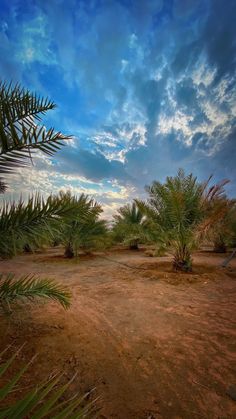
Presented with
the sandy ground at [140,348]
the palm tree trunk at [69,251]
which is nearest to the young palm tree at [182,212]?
the sandy ground at [140,348]

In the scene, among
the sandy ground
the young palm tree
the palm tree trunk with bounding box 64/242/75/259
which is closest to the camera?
the sandy ground

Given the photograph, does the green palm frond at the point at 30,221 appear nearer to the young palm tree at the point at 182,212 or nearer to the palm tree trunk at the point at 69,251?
the young palm tree at the point at 182,212

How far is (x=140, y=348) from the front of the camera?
2.36 metres

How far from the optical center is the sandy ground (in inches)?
66.7

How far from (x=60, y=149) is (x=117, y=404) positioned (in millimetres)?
2083

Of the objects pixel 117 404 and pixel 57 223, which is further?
pixel 57 223

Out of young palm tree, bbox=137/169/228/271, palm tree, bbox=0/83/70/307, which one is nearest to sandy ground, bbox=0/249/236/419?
palm tree, bbox=0/83/70/307

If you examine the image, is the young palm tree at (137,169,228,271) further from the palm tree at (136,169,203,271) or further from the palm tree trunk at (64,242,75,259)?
the palm tree trunk at (64,242,75,259)

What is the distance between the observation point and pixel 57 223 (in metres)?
1.93

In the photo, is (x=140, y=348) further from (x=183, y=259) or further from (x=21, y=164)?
(x=183, y=259)

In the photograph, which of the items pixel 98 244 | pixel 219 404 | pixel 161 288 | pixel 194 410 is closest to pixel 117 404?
pixel 194 410

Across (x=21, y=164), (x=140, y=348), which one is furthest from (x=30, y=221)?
(x=140, y=348)

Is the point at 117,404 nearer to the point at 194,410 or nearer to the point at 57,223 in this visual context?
the point at 194,410

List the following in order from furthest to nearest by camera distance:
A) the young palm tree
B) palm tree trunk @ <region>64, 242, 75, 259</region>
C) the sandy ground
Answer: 1. palm tree trunk @ <region>64, 242, 75, 259</region>
2. the young palm tree
3. the sandy ground
